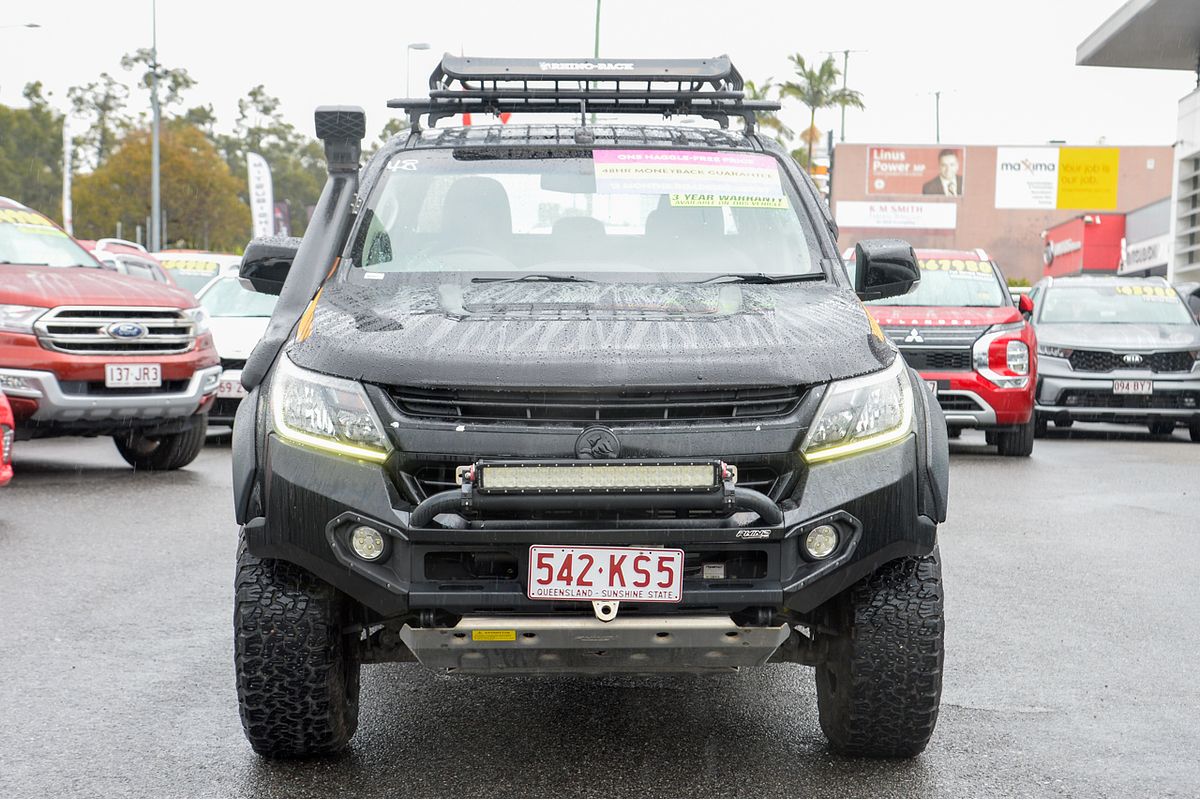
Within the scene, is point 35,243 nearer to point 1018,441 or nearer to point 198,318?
point 198,318

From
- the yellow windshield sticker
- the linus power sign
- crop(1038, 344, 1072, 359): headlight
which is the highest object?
the linus power sign

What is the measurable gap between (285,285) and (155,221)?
46010 millimetres

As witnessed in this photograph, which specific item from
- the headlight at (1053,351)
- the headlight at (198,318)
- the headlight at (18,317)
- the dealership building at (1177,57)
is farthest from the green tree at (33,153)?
the headlight at (18,317)

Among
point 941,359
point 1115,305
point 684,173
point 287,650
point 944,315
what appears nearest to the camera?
point 287,650

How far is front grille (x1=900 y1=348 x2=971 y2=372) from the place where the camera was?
540 inches

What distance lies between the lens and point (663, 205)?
527cm

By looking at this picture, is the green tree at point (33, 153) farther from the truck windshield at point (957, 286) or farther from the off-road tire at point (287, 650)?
the off-road tire at point (287, 650)

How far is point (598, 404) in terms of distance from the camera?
3.93 m

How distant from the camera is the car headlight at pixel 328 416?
154 inches

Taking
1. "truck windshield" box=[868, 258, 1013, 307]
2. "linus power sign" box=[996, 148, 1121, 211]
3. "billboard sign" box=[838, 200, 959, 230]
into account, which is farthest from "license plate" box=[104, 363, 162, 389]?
"linus power sign" box=[996, 148, 1121, 211]

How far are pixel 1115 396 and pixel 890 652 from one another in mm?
12469

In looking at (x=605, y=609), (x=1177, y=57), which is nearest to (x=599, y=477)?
(x=605, y=609)

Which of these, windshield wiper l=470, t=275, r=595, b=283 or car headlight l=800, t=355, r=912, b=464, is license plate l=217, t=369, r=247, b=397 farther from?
car headlight l=800, t=355, r=912, b=464

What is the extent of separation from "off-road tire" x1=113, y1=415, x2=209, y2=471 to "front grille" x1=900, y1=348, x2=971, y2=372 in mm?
5927
